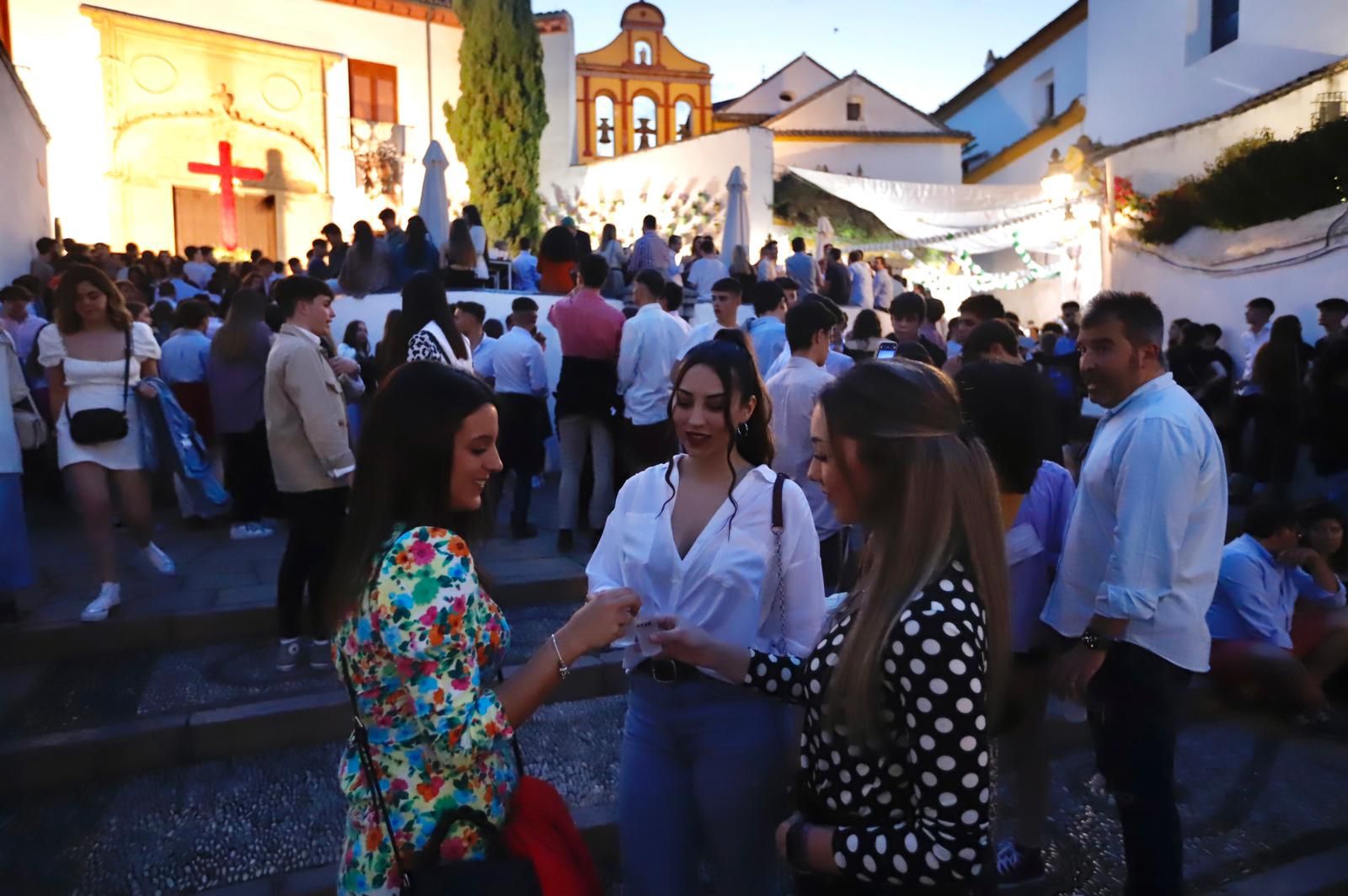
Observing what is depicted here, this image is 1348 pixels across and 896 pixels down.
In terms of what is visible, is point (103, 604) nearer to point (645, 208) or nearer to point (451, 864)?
point (451, 864)

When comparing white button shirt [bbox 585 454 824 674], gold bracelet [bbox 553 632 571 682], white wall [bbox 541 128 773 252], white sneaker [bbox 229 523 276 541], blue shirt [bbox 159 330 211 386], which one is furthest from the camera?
white wall [bbox 541 128 773 252]

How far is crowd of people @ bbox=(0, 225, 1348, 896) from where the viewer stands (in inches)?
61.8

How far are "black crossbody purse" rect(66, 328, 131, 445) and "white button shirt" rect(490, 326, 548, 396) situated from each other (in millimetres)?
2809

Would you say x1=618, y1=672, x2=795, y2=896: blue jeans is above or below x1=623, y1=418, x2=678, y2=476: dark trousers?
below

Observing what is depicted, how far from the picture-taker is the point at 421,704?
1.58 m

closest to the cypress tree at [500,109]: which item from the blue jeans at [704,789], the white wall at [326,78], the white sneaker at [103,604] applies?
the white wall at [326,78]

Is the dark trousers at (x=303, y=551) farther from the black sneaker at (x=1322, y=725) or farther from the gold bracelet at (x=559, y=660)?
the black sneaker at (x=1322, y=725)

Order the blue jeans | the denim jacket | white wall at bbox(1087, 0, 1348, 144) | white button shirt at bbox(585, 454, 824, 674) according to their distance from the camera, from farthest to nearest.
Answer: white wall at bbox(1087, 0, 1348, 144) < the denim jacket < white button shirt at bbox(585, 454, 824, 674) < the blue jeans

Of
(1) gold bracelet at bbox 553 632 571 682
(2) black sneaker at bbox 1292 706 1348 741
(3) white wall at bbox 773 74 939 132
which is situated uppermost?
(3) white wall at bbox 773 74 939 132

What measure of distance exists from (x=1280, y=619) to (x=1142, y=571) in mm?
2971

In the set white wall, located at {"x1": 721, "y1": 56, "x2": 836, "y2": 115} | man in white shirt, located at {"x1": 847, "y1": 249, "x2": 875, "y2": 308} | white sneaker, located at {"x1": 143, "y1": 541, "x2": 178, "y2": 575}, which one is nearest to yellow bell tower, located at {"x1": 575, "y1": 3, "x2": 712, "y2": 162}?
white wall, located at {"x1": 721, "y1": 56, "x2": 836, "y2": 115}

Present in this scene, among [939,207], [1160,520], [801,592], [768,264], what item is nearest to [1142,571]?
[1160,520]

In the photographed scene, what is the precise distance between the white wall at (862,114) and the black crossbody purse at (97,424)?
21586 millimetres

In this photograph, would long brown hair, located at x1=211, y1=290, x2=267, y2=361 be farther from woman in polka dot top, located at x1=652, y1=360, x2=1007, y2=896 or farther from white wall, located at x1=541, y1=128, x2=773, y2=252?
white wall, located at x1=541, y1=128, x2=773, y2=252
